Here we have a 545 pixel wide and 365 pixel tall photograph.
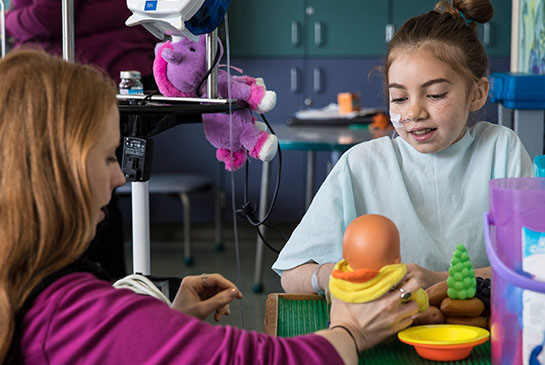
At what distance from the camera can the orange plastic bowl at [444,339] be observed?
85cm

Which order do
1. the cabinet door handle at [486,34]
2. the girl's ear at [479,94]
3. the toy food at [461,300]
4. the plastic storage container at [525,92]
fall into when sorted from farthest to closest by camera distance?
the cabinet door handle at [486,34] → the plastic storage container at [525,92] → the girl's ear at [479,94] → the toy food at [461,300]

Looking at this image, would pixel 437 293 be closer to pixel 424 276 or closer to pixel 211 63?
pixel 424 276

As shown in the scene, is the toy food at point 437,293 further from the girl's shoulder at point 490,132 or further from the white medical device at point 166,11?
the white medical device at point 166,11

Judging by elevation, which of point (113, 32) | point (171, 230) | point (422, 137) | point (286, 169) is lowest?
point (171, 230)

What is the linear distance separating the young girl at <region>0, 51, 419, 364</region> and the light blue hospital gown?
0.50 meters

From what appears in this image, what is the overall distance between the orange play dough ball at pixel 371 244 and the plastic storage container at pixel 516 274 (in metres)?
0.11

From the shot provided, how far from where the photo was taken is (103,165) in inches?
31.2

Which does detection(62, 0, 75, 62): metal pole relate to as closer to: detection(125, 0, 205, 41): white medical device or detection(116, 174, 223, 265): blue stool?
detection(125, 0, 205, 41): white medical device

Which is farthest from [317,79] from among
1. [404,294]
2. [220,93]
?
[404,294]

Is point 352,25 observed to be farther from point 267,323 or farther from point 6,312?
point 6,312

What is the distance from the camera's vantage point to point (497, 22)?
14.9 feet

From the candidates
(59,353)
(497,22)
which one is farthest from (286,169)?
(59,353)

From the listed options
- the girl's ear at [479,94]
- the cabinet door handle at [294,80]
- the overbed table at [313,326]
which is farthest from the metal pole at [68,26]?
the cabinet door handle at [294,80]

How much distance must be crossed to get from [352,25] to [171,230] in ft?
5.56
